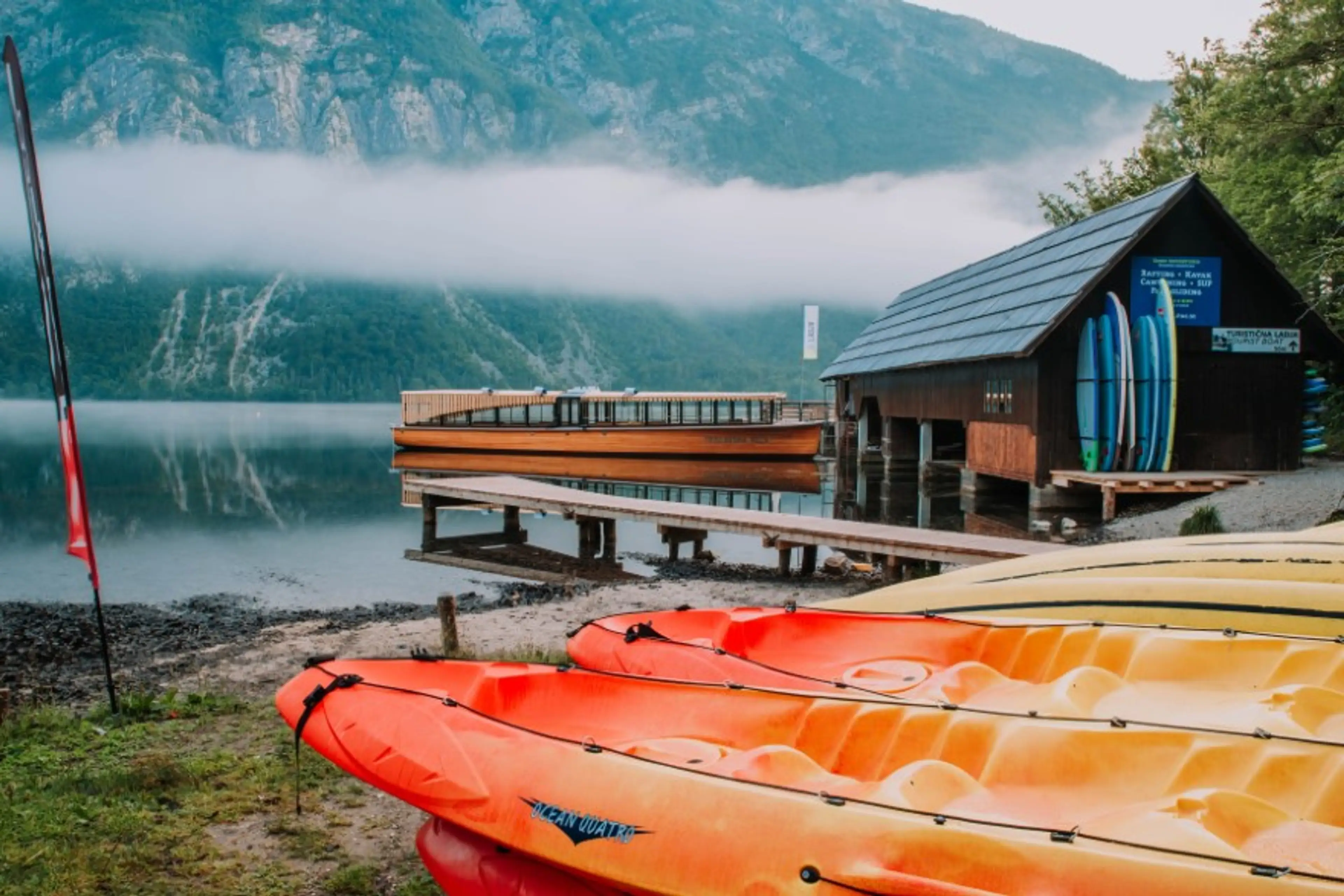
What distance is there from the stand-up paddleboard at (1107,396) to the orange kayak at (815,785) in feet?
59.9

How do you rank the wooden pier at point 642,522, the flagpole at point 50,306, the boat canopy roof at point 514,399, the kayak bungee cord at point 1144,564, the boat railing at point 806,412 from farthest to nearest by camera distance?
the boat railing at point 806,412 < the boat canopy roof at point 514,399 < the wooden pier at point 642,522 < the kayak bungee cord at point 1144,564 < the flagpole at point 50,306

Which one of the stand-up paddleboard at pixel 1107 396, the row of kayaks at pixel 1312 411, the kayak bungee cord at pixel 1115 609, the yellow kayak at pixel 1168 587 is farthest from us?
the row of kayaks at pixel 1312 411

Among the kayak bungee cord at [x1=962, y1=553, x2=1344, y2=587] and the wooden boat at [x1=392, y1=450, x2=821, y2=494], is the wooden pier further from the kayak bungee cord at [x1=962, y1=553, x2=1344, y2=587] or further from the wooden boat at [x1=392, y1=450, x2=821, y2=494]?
the wooden boat at [x1=392, y1=450, x2=821, y2=494]

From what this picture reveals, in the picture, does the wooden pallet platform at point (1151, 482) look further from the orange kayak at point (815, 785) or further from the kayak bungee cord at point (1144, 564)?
the orange kayak at point (815, 785)

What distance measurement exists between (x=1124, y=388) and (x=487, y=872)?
20.2 metres

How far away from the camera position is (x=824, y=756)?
5.75 metres

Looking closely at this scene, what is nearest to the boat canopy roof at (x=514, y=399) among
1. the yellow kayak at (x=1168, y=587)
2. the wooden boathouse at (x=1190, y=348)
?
the wooden boathouse at (x=1190, y=348)

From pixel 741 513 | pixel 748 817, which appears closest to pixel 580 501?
pixel 741 513

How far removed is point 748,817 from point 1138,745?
211 cm

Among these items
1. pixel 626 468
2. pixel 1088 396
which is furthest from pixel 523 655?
pixel 626 468

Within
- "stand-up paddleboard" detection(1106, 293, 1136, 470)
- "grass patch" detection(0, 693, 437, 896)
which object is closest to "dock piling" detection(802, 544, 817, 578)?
"stand-up paddleboard" detection(1106, 293, 1136, 470)

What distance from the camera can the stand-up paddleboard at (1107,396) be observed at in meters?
22.0

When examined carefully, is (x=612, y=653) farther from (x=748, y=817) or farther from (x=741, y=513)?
(x=741, y=513)

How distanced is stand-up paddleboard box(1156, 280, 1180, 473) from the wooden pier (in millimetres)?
5637
